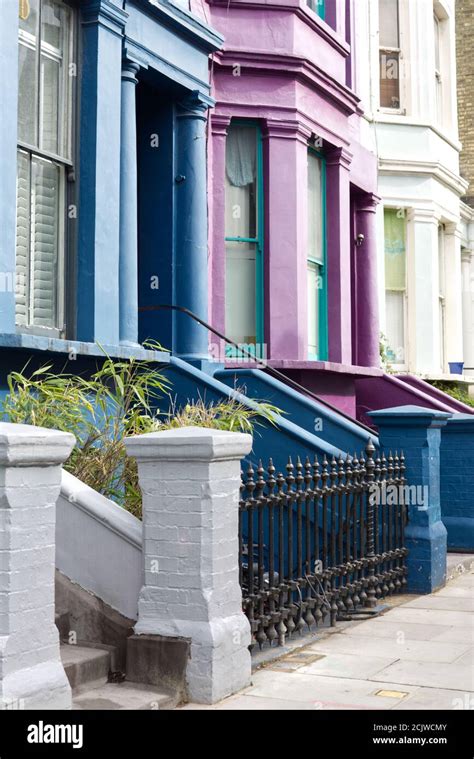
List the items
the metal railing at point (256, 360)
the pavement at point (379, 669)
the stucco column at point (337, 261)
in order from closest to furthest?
Result: the pavement at point (379, 669) < the metal railing at point (256, 360) < the stucco column at point (337, 261)

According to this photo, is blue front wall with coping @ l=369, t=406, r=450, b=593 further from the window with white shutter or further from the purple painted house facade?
the window with white shutter

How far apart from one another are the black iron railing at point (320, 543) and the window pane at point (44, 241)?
7.39 ft

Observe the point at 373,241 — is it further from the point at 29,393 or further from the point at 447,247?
the point at 29,393

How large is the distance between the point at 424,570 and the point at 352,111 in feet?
22.6

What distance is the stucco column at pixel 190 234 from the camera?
34.5 feet

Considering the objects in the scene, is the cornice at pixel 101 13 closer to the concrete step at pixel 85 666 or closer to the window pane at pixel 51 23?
the window pane at pixel 51 23

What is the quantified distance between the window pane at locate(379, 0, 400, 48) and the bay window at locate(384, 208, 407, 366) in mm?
2898

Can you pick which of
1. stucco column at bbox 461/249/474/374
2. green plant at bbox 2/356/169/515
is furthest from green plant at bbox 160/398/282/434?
stucco column at bbox 461/249/474/374

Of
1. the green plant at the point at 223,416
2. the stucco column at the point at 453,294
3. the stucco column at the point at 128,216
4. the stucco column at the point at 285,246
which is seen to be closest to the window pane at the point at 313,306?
the stucco column at the point at 285,246

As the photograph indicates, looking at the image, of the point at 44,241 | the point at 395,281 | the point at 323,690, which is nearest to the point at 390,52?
the point at 395,281

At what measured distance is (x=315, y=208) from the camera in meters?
13.1

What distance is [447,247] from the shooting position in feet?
63.5
